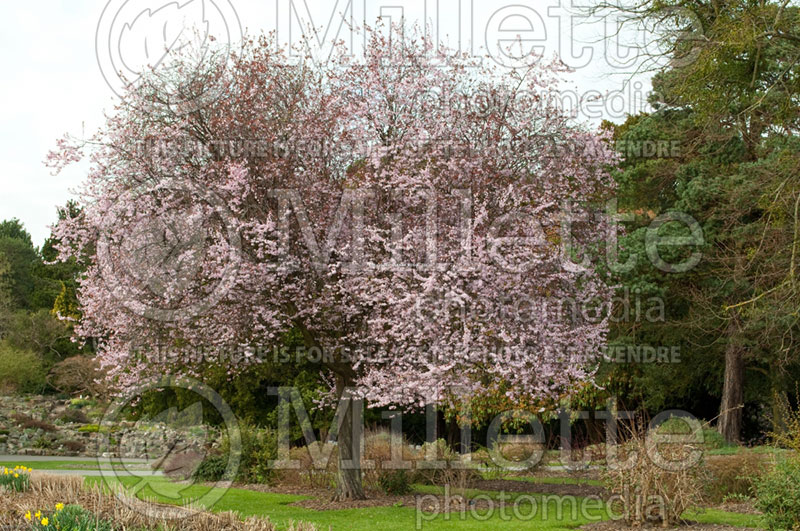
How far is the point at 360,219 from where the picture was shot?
1075 cm

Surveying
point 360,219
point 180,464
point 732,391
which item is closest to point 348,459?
point 360,219

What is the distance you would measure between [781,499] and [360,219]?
6.48 m

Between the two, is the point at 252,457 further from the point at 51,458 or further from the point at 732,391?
the point at 732,391

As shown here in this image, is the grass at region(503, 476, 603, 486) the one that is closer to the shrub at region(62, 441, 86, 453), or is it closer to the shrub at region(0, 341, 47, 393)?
the shrub at region(62, 441, 86, 453)

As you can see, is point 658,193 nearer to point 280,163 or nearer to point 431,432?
point 431,432

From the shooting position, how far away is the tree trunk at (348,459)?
12.9 metres

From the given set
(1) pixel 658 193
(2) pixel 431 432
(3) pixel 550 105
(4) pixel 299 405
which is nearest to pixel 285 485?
(4) pixel 299 405

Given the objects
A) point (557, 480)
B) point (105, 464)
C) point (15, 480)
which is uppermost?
point (15, 480)

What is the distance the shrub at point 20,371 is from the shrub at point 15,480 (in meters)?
22.4

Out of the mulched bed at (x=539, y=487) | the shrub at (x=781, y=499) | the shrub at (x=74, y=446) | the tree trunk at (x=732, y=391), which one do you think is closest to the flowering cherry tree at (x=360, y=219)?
the shrub at (x=781, y=499)

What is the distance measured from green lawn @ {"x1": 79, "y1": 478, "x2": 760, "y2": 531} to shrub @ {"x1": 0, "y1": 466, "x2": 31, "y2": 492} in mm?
1776

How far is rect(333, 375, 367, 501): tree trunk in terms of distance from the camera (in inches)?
506

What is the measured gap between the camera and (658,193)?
772 inches

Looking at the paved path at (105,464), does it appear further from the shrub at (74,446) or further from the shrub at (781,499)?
the shrub at (781,499)
